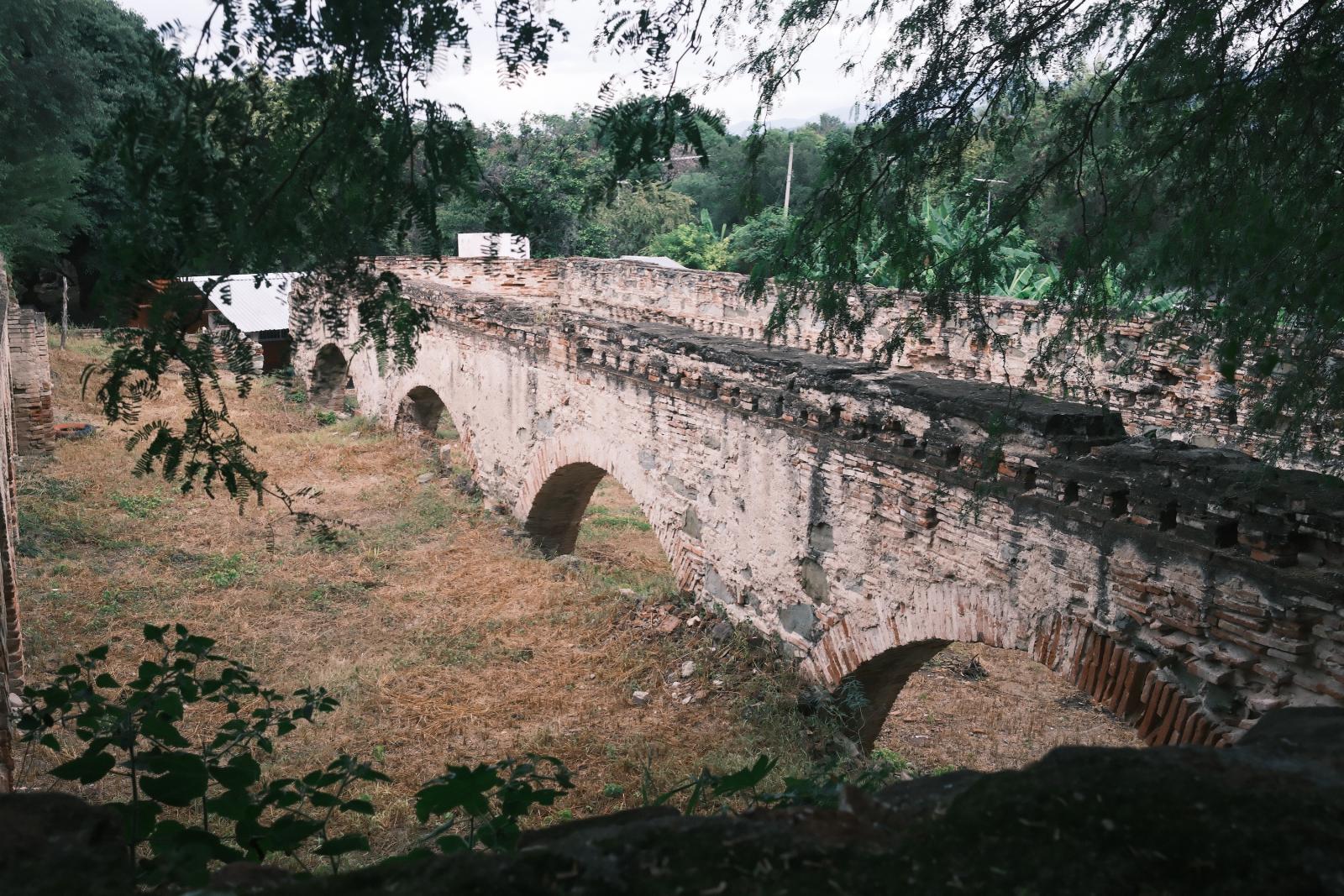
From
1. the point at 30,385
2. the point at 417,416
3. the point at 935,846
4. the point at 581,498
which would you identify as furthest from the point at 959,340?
the point at 30,385

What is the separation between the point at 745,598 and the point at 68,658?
409cm

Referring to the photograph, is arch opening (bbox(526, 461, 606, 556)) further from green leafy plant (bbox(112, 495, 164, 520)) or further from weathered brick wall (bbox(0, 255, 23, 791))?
weathered brick wall (bbox(0, 255, 23, 791))

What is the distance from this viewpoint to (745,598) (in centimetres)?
635

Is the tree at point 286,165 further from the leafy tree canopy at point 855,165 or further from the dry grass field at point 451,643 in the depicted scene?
the dry grass field at point 451,643

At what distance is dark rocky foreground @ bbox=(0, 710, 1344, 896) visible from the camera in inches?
56.9

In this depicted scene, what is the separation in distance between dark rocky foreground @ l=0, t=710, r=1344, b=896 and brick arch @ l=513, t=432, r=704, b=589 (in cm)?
511

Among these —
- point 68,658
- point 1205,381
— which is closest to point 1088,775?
point 68,658

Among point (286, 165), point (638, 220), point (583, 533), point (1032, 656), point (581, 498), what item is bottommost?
point (583, 533)

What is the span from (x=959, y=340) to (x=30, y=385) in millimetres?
9673

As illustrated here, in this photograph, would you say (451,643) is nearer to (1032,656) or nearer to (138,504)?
(1032,656)

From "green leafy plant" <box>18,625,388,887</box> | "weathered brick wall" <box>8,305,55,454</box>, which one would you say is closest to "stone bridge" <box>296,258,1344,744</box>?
"green leafy plant" <box>18,625,388,887</box>

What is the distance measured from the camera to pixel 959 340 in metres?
9.62

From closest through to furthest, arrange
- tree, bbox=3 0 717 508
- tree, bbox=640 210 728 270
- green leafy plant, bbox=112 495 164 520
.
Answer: tree, bbox=3 0 717 508 < green leafy plant, bbox=112 495 164 520 < tree, bbox=640 210 728 270

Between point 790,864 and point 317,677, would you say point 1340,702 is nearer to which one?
point 790,864
